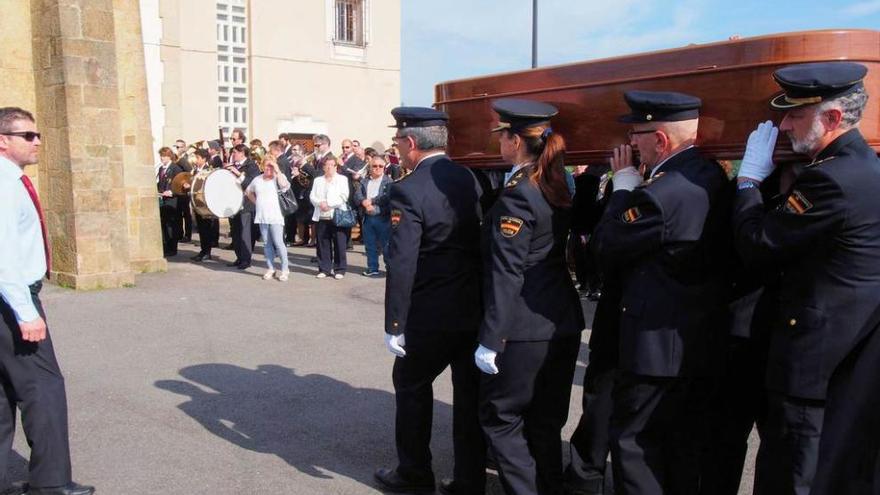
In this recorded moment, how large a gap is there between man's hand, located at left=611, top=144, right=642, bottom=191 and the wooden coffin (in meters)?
0.11

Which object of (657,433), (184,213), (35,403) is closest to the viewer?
(657,433)

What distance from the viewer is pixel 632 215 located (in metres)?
3.19

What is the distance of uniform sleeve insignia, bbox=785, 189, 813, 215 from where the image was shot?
2.76 m

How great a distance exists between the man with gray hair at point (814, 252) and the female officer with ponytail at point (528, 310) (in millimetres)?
878

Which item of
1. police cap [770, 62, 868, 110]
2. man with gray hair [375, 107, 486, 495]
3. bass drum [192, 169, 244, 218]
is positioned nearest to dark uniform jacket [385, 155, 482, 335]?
man with gray hair [375, 107, 486, 495]

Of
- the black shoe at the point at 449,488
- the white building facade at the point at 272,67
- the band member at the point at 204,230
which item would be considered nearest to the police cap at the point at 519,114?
the black shoe at the point at 449,488

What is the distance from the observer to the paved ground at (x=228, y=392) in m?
4.50

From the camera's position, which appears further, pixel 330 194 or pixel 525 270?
pixel 330 194

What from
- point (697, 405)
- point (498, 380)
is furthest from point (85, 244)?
point (697, 405)

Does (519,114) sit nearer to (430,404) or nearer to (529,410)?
(529,410)

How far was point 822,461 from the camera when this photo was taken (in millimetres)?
1595

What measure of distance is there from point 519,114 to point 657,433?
4.81 ft

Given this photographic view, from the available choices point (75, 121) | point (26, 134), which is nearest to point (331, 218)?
point (75, 121)

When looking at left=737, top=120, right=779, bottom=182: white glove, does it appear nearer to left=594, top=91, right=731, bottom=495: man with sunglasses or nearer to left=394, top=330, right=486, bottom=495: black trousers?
left=594, top=91, right=731, bottom=495: man with sunglasses
